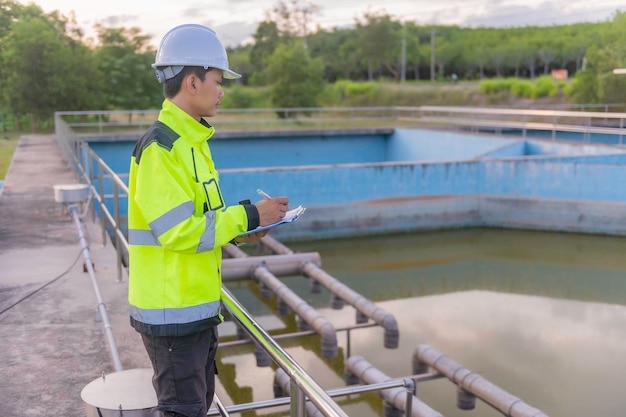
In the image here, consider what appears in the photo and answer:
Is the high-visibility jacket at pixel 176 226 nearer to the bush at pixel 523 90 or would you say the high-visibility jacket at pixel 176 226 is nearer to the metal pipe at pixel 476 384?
the metal pipe at pixel 476 384

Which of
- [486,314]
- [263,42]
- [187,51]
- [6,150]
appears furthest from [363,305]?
[263,42]

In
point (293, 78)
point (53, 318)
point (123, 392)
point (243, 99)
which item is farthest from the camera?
point (243, 99)

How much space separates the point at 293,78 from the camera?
1180 inches

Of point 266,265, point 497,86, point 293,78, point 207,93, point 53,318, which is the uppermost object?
point 293,78

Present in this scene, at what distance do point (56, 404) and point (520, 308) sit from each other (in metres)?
8.03

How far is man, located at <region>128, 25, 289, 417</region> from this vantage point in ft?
6.28

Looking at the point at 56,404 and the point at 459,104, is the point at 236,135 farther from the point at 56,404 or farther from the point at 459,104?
the point at 459,104

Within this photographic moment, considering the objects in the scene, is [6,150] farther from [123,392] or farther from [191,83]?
[191,83]

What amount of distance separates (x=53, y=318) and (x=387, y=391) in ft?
9.86

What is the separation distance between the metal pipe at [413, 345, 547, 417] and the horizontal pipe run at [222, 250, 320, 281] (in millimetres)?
3551

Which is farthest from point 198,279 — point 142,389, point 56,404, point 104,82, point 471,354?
point 104,82

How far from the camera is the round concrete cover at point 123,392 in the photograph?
2.29 m

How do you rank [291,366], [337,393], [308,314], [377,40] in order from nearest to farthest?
[291,366] → [337,393] → [308,314] → [377,40]

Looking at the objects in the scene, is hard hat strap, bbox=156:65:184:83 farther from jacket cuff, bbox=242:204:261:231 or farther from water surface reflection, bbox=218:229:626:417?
water surface reflection, bbox=218:229:626:417
